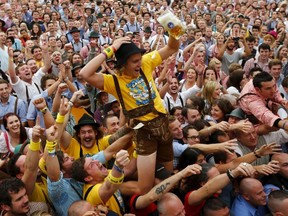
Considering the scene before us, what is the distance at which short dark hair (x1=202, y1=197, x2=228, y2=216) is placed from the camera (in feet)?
11.2

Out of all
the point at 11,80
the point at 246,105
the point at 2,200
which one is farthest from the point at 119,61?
the point at 11,80

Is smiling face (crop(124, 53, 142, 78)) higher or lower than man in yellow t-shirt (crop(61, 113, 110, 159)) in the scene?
higher

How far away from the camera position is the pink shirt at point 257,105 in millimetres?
4207

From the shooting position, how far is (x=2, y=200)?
3082 millimetres

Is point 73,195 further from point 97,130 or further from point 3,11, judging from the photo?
point 3,11

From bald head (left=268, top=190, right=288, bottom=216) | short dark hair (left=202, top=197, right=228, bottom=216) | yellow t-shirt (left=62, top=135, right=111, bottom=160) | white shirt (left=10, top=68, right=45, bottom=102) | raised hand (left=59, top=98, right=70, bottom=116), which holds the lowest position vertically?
bald head (left=268, top=190, right=288, bottom=216)

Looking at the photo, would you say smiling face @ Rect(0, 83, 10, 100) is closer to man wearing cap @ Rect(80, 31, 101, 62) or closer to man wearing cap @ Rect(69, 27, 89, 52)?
man wearing cap @ Rect(80, 31, 101, 62)

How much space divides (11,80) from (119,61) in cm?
309

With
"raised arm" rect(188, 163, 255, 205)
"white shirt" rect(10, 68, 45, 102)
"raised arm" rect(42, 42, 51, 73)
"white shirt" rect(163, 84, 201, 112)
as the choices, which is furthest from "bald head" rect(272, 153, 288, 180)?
"raised arm" rect(42, 42, 51, 73)

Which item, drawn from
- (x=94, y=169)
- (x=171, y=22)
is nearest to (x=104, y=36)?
(x=171, y=22)

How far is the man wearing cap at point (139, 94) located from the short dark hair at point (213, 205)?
0.50 meters

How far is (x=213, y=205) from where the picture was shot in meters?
3.44

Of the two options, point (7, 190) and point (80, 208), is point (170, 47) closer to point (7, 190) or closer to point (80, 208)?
point (80, 208)

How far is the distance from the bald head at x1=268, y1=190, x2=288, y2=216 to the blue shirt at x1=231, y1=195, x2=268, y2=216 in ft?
0.76
